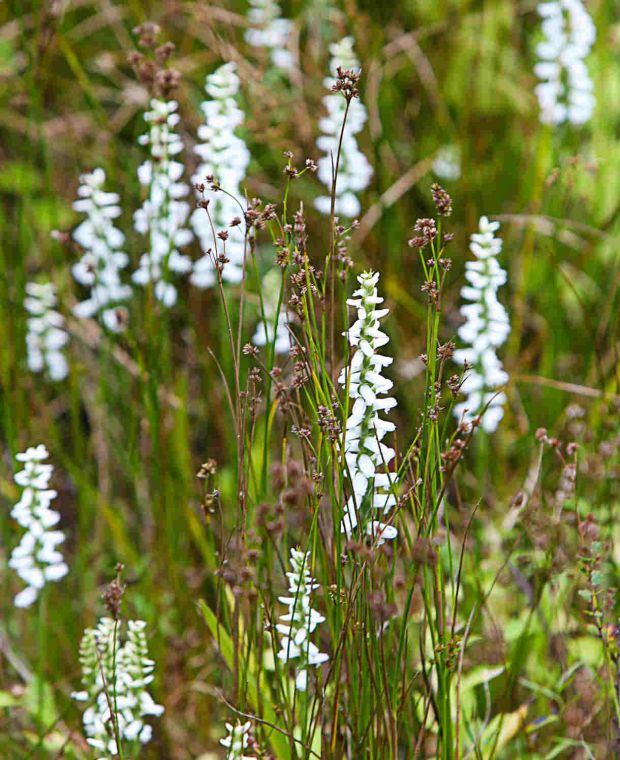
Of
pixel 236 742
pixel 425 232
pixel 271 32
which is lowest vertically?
pixel 236 742

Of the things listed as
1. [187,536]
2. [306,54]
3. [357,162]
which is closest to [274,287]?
[357,162]

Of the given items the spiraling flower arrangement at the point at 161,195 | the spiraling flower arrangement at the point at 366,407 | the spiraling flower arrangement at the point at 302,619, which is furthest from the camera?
the spiraling flower arrangement at the point at 161,195

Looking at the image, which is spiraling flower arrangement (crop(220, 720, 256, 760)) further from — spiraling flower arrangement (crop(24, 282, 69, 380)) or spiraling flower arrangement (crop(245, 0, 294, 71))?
spiraling flower arrangement (crop(245, 0, 294, 71))

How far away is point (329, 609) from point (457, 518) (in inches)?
55.0

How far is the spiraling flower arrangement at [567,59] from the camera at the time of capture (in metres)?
2.71

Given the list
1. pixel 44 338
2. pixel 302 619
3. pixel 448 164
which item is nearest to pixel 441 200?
pixel 302 619

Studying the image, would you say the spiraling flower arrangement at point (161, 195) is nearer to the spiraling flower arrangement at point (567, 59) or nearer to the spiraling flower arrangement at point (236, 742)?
the spiraling flower arrangement at point (236, 742)

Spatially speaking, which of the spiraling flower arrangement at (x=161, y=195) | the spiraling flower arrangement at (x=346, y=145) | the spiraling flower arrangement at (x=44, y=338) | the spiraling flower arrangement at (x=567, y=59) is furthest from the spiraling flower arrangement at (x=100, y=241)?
the spiraling flower arrangement at (x=567, y=59)

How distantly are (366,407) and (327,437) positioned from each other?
0.35 ft

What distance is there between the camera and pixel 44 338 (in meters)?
2.80

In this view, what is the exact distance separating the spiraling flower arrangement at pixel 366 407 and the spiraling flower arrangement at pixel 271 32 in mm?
2111

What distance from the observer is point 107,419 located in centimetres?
290

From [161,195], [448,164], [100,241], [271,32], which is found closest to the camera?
[161,195]

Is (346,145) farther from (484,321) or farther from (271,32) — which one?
(271,32)
